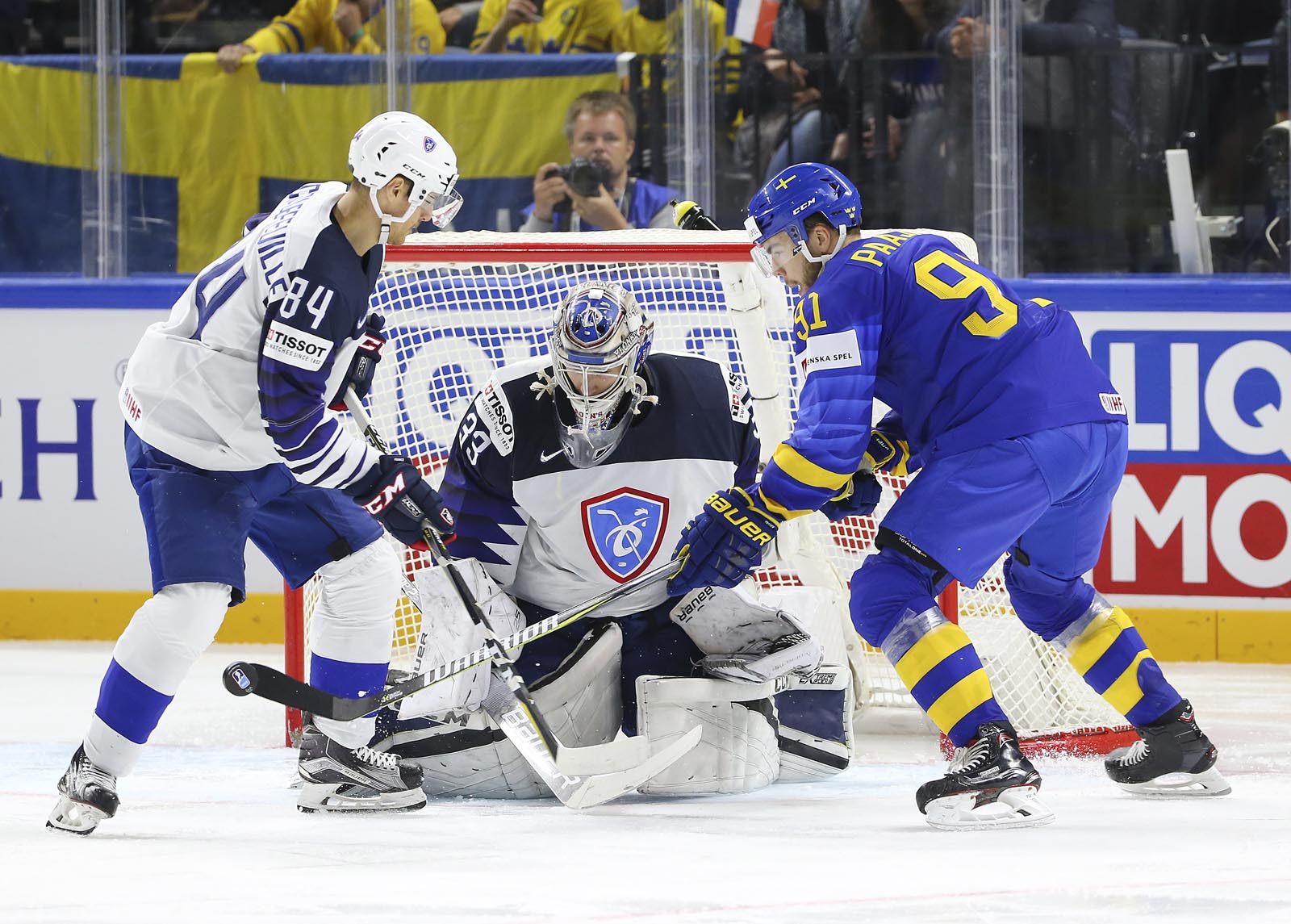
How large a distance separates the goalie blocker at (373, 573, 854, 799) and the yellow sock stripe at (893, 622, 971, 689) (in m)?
0.43

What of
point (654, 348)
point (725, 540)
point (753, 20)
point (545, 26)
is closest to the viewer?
point (725, 540)

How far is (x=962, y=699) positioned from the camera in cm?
292

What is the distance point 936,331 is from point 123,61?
3262 mm

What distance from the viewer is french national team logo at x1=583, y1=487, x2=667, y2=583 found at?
3383mm

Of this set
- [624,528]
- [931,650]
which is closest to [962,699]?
[931,650]

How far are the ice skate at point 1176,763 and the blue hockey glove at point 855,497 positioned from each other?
2.08 ft

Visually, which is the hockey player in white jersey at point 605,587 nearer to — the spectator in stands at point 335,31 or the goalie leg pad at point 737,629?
the goalie leg pad at point 737,629

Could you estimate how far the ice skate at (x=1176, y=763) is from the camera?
3230 mm

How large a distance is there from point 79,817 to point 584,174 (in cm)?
268

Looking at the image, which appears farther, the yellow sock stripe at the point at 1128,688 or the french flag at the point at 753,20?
the french flag at the point at 753,20

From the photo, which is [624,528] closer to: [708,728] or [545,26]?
[708,728]

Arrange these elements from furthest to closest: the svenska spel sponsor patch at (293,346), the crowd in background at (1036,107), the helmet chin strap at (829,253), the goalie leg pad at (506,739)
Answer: the crowd in background at (1036,107) → the goalie leg pad at (506,739) → the helmet chin strap at (829,253) → the svenska spel sponsor patch at (293,346)

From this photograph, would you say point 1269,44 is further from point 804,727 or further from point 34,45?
point 34,45

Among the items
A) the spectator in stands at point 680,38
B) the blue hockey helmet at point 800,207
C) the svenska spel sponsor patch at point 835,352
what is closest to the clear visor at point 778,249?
the blue hockey helmet at point 800,207
